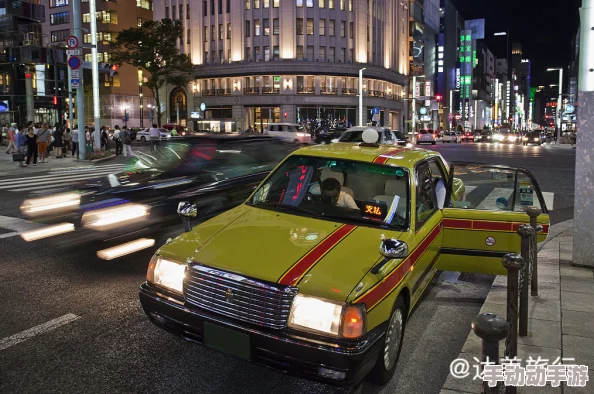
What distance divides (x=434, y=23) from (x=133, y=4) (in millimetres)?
66826

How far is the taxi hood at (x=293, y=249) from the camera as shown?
130 inches

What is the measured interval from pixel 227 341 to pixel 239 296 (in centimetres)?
33

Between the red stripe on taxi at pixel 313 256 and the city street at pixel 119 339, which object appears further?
the city street at pixel 119 339

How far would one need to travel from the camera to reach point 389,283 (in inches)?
139

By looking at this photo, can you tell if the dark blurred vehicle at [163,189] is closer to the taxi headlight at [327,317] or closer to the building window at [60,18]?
the taxi headlight at [327,317]

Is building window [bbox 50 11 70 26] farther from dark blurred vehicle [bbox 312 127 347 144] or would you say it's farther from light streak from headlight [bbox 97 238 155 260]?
light streak from headlight [bbox 97 238 155 260]

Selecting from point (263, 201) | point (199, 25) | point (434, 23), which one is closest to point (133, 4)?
point (199, 25)

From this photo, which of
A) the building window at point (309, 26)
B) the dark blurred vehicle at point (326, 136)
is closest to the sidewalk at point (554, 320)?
the dark blurred vehicle at point (326, 136)

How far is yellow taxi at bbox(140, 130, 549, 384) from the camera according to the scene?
3.20 m

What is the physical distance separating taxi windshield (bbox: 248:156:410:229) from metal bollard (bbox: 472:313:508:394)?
154 centimetres

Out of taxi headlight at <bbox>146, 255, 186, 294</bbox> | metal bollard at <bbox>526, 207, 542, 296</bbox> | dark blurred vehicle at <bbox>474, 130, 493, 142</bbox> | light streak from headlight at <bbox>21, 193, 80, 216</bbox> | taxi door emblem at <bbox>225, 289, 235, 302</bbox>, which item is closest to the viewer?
taxi door emblem at <bbox>225, 289, 235, 302</bbox>

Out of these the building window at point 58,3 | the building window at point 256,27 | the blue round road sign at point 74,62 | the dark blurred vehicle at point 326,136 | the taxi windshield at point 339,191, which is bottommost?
the taxi windshield at point 339,191

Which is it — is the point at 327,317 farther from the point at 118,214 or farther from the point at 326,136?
the point at 326,136

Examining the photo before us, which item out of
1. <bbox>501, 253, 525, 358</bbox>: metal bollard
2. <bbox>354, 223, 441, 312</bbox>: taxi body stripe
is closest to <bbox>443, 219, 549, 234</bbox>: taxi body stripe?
<bbox>354, 223, 441, 312</bbox>: taxi body stripe
